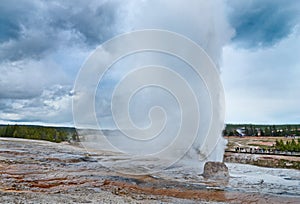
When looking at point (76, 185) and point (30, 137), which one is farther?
point (30, 137)

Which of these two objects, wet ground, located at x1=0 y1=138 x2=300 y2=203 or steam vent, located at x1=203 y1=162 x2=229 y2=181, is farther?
steam vent, located at x1=203 y1=162 x2=229 y2=181

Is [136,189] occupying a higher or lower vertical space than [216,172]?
lower

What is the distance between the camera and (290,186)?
1803cm

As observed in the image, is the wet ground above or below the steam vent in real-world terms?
below

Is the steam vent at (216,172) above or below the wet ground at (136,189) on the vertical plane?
above

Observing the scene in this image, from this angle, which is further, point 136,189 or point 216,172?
point 216,172

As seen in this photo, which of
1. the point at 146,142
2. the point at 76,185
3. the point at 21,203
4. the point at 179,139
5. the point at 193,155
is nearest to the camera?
the point at 21,203

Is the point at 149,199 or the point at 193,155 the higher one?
the point at 193,155

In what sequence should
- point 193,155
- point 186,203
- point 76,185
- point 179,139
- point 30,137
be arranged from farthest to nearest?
point 30,137
point 179,139
point 193,155
point 76,185
point 186,203

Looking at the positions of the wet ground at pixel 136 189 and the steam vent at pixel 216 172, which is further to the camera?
the steam vent at pixel 216 172

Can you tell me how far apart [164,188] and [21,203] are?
7159 mm

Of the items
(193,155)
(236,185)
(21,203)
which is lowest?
(21,203)

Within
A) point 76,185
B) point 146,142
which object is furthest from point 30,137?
point 76,185

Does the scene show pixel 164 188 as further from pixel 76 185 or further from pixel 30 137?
pixel 30 137
